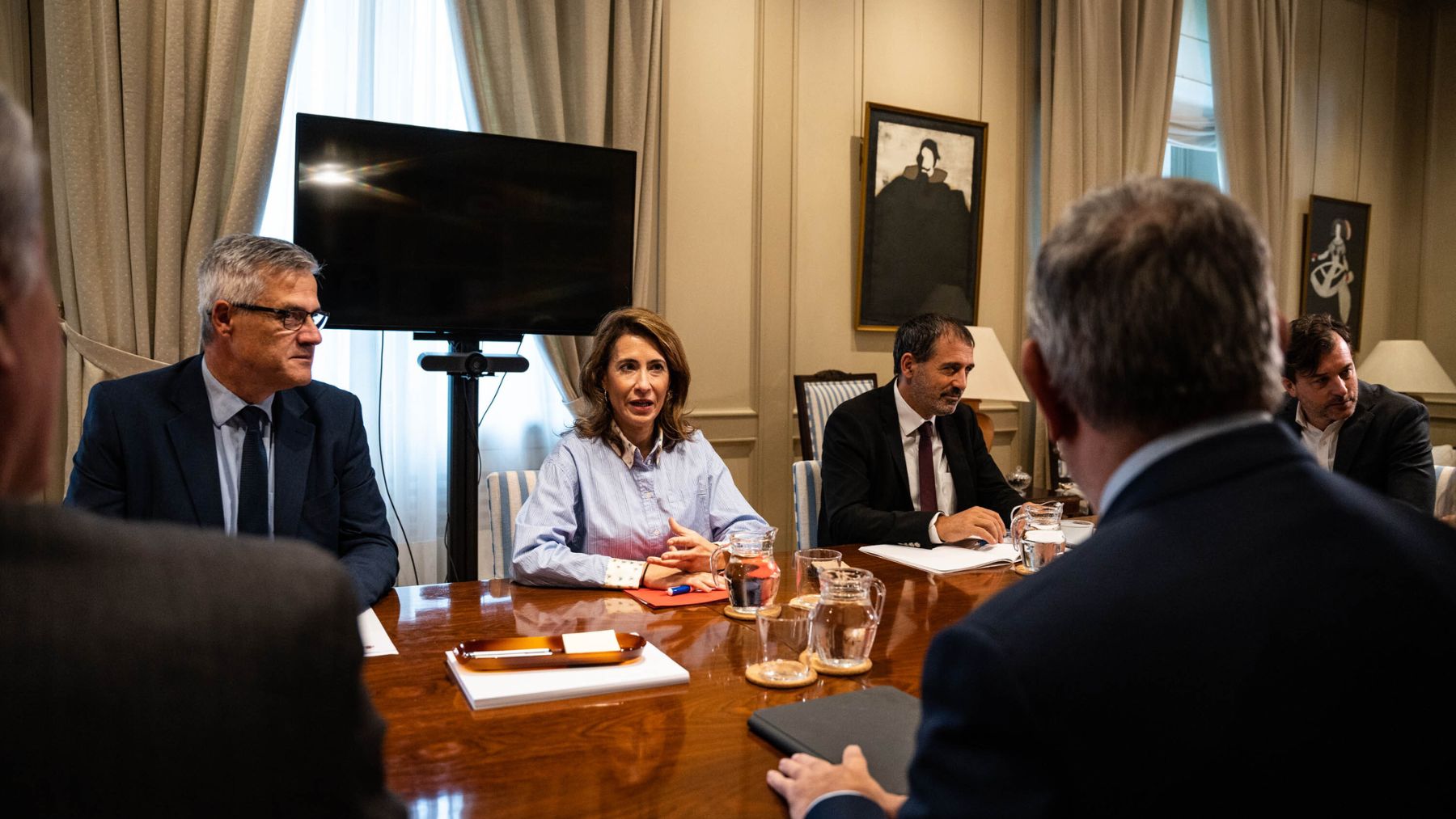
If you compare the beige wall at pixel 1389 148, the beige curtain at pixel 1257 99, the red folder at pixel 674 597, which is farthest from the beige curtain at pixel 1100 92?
the red folder at pixel 674 597

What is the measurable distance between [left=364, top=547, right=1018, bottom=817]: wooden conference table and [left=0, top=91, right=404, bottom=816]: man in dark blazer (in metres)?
0.47

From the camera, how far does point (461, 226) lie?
11.0ft

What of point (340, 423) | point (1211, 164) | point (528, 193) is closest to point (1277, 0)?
point (1211, 164)

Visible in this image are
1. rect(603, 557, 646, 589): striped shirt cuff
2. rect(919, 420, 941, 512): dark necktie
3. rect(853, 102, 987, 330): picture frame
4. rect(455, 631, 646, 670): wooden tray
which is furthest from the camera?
rect(853, 102, 987, 330): picture frame

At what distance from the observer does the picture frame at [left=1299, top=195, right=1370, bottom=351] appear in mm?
6066

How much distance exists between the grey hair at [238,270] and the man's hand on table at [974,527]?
68.9 inches

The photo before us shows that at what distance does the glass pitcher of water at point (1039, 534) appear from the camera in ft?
6.88

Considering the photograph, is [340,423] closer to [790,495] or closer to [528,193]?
[528,193]

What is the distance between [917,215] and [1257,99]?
259 cm

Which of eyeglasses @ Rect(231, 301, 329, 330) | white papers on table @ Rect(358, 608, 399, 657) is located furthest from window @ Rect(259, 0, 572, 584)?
white papers on table @ Rect(358, 608, 399, 657)

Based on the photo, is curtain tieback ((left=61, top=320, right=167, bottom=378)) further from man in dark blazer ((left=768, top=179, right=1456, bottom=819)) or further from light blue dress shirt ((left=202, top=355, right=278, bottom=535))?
man in dark blazer ((left=768, top=179, right=1456, bottom=819))

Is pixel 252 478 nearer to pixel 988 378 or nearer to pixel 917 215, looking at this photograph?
pixel 988 378

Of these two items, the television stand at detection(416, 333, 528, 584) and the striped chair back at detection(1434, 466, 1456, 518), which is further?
the television stand at detection(416, 333, 528, 584)

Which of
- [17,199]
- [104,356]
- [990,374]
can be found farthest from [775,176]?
[17,199]
